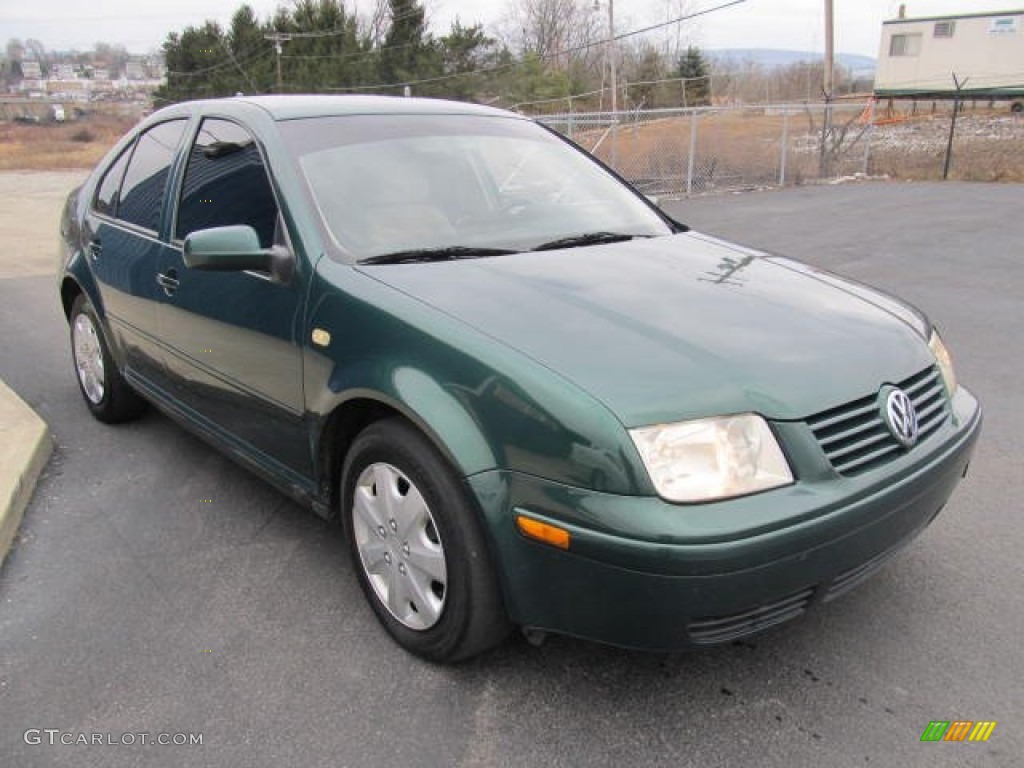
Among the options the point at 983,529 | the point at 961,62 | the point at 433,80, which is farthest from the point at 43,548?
the point at 433,80

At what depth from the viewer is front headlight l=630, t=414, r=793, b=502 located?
1.98m

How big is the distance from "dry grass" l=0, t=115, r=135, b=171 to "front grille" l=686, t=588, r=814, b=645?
102 feet

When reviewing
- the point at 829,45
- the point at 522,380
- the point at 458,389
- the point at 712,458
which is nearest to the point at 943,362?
the point at 712,458

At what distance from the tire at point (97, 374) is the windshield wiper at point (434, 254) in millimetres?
2274

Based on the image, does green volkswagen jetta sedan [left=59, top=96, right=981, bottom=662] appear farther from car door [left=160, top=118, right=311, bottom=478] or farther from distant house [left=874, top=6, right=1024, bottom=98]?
distant house [left=874, top=6, right=1024, bottom=98]

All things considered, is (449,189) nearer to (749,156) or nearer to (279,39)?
(749,156)

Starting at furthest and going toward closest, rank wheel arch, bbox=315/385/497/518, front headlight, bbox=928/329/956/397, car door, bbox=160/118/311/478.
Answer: car door, bbox=160/118/311/478 < front headlight, bbox=928/329/956/397 < wheel arch, bbox=315/385/497/518

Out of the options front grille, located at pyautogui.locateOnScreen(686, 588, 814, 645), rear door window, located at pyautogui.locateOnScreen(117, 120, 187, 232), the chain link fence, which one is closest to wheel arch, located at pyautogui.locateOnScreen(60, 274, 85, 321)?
rear door window, located at pyautogui.locateOnScreen(117, 120, 187, 232)

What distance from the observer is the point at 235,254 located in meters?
2.74

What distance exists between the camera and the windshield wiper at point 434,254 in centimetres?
271

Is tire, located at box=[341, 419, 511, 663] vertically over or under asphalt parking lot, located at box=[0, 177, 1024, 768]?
over

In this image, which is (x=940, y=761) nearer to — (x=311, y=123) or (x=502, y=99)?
(x=311, y=123)

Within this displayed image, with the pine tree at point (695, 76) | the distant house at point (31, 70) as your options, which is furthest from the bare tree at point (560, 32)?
the distant house at point (31, 70)

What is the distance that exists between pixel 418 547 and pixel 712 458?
0.90 metres
